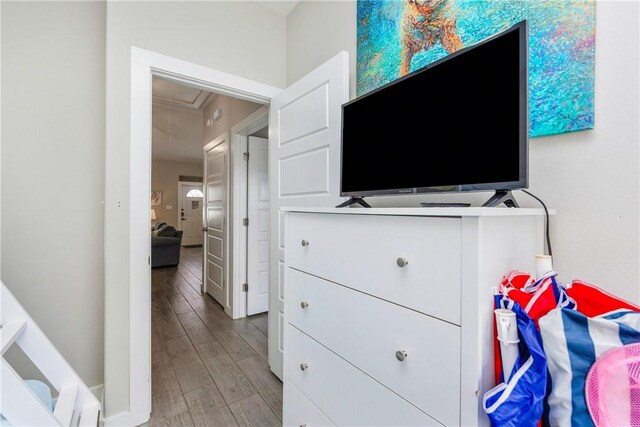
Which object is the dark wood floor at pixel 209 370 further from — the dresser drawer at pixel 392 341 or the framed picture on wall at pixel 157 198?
the framed picture on wall at pixel 157 198

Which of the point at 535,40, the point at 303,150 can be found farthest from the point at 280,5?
the point at 535,40

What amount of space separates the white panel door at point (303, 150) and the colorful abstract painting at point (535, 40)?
331mm

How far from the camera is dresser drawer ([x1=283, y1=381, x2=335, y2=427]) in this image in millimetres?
1111

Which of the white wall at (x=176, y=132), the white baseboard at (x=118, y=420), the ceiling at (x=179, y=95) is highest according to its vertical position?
the ceiling at (x=179, y=95)

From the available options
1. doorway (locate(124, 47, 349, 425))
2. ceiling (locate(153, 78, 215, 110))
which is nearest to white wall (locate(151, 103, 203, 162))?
ceiling (locate(153, 78, 215, 110))

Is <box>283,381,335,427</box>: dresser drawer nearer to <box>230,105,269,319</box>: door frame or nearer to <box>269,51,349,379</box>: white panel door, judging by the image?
<box>269,51,349,379</box>: white panel door

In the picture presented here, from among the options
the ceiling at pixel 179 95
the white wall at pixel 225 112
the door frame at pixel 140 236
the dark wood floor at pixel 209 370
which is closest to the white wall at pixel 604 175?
the dark wood floor at pixel 209 370

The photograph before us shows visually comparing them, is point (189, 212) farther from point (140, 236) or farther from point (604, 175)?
point (604, 175)

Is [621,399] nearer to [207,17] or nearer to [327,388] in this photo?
[327,388]

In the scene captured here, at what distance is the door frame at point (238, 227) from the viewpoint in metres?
3.19

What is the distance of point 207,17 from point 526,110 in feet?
7.08

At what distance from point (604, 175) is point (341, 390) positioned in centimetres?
113

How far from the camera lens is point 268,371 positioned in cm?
214

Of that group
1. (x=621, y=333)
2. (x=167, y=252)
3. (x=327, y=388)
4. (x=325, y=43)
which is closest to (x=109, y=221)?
(x=327, y=388)
